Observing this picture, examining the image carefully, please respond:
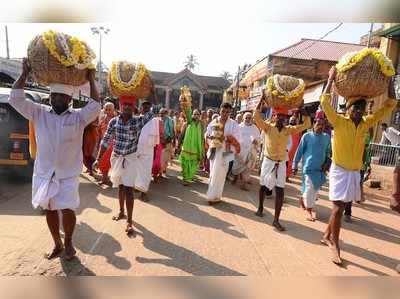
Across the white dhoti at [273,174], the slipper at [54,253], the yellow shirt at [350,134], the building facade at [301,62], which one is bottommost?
the slipper at [54,253]

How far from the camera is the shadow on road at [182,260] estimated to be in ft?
12.1

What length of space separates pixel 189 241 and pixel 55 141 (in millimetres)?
2028

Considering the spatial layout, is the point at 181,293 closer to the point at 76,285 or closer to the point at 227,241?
the point at 76,285

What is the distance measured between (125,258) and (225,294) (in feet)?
5.17

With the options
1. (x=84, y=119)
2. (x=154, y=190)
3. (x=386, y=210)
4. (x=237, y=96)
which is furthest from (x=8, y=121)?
(x=237, y=96)

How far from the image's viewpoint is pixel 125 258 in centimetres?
383

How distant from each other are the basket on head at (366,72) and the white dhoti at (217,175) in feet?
9.43

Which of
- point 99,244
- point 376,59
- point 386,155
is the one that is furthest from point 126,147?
point 386,155

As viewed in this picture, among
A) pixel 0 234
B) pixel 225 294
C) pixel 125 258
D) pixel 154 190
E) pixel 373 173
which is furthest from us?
pixel 373 173

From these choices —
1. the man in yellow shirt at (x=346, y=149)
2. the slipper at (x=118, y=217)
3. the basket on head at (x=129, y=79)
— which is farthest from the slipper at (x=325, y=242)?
the basket on head at (x=129, y=79)

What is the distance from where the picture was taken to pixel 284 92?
16.5 feet

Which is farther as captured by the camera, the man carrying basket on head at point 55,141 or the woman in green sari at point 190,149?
the woman in green sari at point 190,149

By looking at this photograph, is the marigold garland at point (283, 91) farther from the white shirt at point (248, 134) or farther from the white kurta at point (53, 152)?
the white shirt at point (248, 134)

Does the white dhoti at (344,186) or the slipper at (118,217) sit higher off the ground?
the white dhoti at (344,186)
